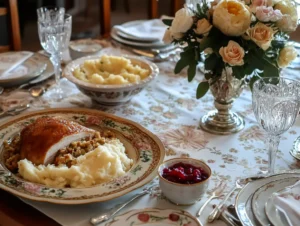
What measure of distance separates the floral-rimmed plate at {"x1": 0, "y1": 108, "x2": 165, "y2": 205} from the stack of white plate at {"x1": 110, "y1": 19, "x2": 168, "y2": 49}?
64 cm

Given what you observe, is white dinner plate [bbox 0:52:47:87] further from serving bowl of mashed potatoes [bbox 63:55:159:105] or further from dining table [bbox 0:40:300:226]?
serving bowl of mashed potatoes [bbox 63:55:159:105]

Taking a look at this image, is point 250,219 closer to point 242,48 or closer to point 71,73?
point 242,48

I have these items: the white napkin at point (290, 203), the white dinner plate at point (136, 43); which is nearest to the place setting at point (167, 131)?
the white napkin at point (290, 203)

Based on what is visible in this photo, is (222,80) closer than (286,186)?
No

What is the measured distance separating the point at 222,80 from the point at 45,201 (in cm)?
59

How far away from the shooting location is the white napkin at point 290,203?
0.89m

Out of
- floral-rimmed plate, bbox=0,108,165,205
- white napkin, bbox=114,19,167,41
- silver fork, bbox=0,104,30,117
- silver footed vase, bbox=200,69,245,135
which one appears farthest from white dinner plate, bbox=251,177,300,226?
white napkin, bbox=114,19,167,41

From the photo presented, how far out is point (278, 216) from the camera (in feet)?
2.97

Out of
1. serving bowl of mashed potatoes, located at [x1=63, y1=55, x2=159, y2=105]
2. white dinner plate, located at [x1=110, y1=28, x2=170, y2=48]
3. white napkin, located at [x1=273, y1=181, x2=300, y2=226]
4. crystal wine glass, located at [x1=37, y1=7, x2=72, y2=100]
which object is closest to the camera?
white napkin, located at [x1=273, y1=181, x2=300, y2=226]

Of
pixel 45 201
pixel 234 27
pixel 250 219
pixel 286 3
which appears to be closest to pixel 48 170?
pixel 45 201

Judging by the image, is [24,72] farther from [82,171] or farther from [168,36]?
[82,171]

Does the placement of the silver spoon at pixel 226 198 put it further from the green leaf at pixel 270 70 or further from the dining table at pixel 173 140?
the green leaf at pixel 270 70

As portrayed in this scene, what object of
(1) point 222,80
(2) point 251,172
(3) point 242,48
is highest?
(3) point 242,48

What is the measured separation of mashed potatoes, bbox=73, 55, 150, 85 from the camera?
149 centimetres
